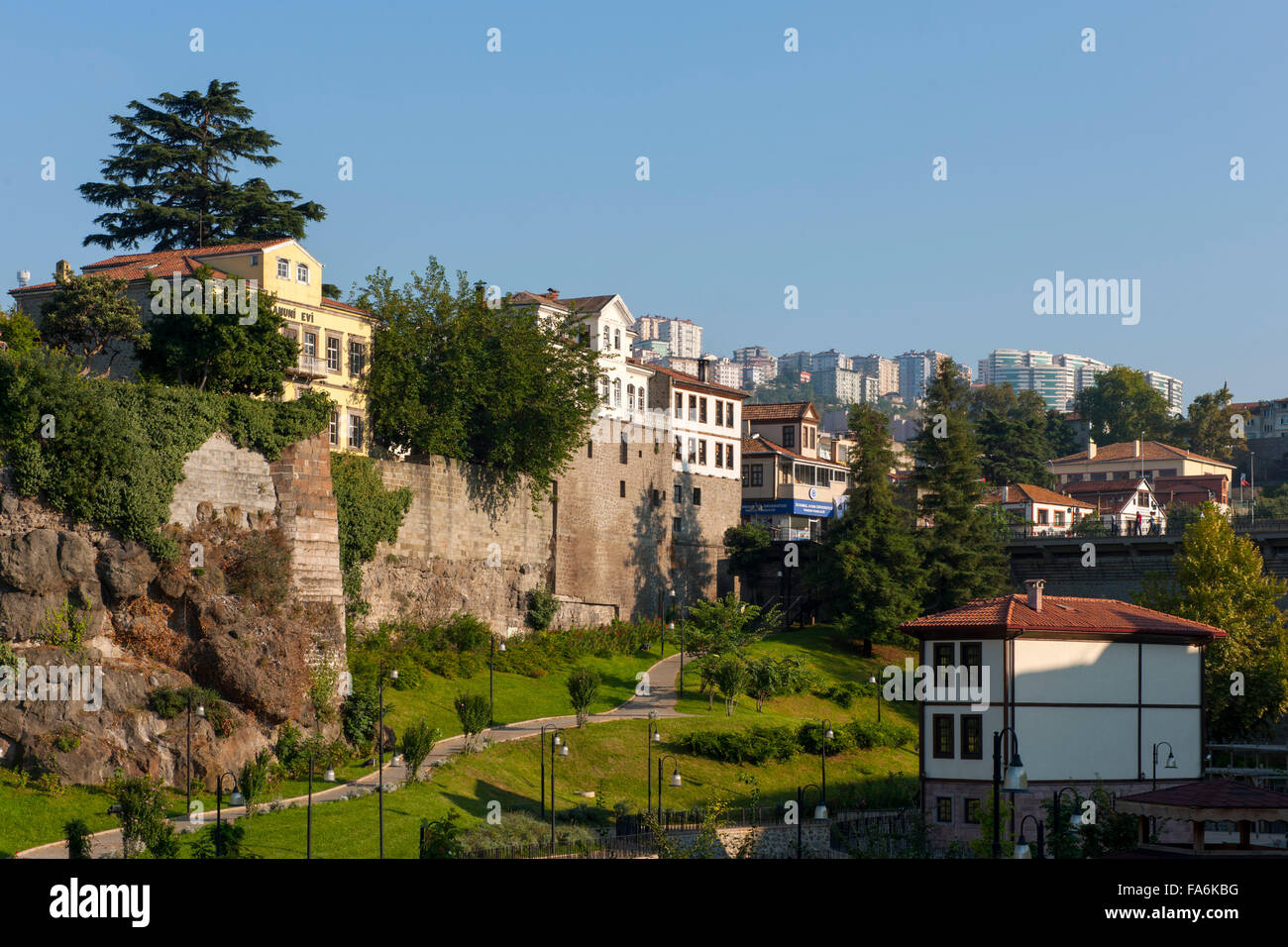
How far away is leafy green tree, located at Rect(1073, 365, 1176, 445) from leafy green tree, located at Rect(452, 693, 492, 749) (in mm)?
118873

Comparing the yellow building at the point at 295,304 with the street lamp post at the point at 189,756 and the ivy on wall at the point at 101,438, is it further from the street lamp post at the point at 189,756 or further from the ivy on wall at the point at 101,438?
the street lamp post at the point at 189,756

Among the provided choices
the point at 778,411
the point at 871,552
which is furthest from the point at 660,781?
the point at 778,411

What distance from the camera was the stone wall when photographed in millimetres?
60969

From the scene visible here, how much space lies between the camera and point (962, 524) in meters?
76.0

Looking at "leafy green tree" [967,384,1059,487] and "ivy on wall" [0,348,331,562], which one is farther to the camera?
"leafy green tree" [967,384,1059,487]

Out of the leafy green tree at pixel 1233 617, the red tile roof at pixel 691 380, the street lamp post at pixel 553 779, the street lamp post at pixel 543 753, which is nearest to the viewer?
the street lamp post at pixel 553 779

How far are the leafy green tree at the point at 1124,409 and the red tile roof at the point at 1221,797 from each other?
12533cm

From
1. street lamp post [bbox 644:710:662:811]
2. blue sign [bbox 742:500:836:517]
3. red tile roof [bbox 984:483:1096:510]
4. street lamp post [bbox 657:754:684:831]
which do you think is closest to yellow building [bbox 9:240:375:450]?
street lamp post [bbox 644:710:662:811]

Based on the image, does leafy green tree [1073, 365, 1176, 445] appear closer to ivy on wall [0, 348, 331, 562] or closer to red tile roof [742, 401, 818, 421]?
red tile roof [742, 401, 818, 421]

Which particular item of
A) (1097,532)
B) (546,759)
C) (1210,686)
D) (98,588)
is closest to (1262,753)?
(1210,686)

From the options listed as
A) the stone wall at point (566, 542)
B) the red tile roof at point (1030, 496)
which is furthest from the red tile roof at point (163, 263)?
the red tile roof at point (1030, 496)

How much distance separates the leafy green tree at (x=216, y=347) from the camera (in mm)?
50469
